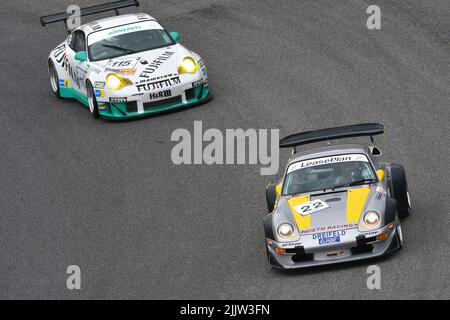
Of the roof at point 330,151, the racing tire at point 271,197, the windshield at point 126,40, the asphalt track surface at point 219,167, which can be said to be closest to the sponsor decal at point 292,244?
the asphalt track surface at point 219,167

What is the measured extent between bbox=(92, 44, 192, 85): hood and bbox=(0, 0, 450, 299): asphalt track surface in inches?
30.3

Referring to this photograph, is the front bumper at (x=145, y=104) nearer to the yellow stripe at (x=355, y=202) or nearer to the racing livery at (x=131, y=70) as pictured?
the racing livery at (x=131, y=70)

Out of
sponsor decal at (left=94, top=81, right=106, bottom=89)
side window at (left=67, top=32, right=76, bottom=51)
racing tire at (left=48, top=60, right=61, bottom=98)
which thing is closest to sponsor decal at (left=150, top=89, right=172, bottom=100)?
sponsor decal at (left=94, top=81, right=106, bottom=89)

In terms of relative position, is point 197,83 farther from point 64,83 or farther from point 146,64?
point 64,83

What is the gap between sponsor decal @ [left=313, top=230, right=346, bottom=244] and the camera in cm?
1196

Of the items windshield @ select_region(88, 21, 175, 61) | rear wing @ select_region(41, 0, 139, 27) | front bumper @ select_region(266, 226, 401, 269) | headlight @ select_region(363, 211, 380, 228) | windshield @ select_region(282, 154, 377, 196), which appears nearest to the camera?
front bumper @ select_region(266, 226, 401, 269)

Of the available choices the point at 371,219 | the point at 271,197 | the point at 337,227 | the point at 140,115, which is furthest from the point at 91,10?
the point at 371,219

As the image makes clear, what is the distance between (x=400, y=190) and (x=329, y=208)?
1.42 meters

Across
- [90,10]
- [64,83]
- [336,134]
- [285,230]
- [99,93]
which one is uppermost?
[336,134]

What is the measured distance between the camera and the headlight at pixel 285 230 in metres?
12.2

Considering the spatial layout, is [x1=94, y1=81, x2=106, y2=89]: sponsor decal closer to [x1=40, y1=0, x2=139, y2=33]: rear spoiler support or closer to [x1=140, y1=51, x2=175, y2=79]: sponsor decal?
[x1=140, y1=51, x2=175, y2=79]: sponsor decal

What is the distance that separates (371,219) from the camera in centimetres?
1210

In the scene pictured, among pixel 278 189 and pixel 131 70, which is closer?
pixel 278 189

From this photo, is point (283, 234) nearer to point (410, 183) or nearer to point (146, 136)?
point (410, 183)
